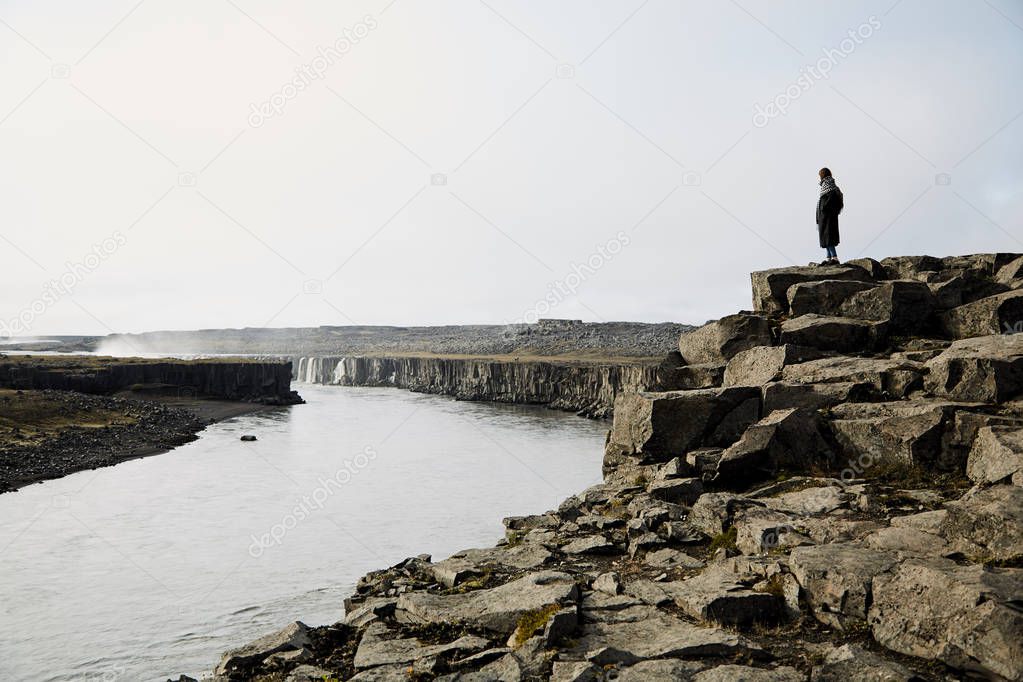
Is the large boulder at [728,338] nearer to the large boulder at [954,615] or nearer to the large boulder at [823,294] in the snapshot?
the large boulder at [823,294]

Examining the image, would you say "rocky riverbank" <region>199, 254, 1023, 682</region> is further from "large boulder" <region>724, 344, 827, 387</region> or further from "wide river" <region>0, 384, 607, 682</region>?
"wide river" <region>0, 384, 607, 682</region>

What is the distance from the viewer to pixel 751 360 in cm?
1669

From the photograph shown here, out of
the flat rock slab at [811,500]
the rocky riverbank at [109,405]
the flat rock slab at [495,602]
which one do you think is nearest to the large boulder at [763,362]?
the flat rock slab at [811,500]

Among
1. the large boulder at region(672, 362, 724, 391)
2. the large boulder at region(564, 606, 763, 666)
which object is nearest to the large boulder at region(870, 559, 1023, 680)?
the large boulder at region(564, 606, 763, 666)

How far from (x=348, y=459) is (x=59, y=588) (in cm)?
2469

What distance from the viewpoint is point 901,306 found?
16359 millimetres

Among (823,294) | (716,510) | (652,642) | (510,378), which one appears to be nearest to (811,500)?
(716,510)

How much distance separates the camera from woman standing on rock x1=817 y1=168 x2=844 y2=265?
1891 centimetres

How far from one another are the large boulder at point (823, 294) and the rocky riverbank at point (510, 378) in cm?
4360

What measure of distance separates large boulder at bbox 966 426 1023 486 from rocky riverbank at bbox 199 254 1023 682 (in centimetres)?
3

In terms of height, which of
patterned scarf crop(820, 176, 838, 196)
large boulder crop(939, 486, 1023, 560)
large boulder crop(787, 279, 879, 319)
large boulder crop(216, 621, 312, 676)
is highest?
patterned scarf crop(820, 176, 838, 196)

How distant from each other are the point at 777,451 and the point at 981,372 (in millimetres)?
3747

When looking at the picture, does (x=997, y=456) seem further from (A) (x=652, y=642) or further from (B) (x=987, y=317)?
(B) (x=987, y=317)

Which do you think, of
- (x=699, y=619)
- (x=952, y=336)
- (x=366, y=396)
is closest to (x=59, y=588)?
(x=699, y=619)
